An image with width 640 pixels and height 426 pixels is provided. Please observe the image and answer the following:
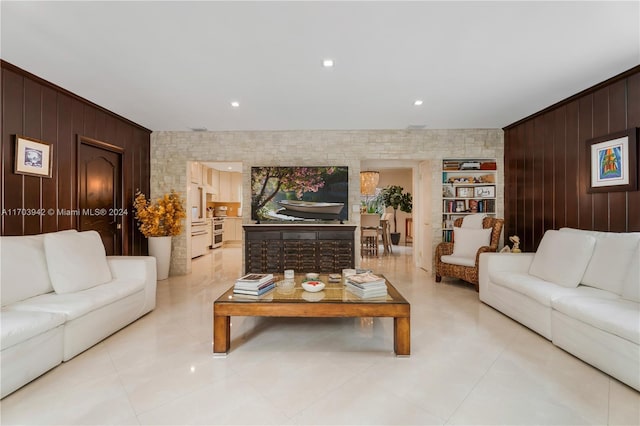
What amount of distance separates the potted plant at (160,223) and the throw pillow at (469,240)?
4.34 metres

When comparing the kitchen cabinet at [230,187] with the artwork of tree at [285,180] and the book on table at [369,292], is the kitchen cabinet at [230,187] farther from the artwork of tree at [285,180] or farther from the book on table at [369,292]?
the book on table at [369,292]

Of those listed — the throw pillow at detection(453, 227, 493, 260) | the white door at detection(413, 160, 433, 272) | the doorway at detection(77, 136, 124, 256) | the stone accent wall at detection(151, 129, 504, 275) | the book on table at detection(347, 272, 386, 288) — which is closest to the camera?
the book on table at detection(347, 272, 386, 288)

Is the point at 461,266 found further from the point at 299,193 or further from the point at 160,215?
the point at 160,215

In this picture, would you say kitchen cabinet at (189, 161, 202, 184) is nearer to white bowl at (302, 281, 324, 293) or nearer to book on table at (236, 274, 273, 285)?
book on table at (236, 274, 273, 285)

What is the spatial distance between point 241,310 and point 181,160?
12.3 feet

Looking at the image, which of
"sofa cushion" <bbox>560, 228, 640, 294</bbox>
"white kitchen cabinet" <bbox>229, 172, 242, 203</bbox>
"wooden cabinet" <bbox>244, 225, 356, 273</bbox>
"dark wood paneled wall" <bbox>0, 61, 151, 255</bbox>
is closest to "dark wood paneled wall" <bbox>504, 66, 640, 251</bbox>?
"sofa cushion" <bbox>560, 228, 640, 294</bbox>

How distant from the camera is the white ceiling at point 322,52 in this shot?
209 centimetres

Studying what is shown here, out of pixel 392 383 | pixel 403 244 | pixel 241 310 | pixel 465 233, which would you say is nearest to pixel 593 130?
pixel 465 233

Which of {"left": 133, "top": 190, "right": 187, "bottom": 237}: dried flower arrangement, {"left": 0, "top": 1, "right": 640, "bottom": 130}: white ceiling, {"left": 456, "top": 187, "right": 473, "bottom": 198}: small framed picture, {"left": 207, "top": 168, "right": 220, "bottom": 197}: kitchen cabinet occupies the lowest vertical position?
{"left": 133, "top": 190, "right": 187, "bottom": 237}: dried flower arrangement

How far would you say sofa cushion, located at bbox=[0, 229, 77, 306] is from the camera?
2334 mm

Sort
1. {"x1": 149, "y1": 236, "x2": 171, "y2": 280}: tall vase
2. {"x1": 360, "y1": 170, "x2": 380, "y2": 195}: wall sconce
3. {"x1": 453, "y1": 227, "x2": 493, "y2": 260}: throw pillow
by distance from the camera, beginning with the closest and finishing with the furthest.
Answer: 1. {"x1": 453, "y1": 227, "x2": 493, "y2": 260}: throw pillow
2. {"x1": 149, "y1": 236, "x2": 171, "y2": 280}: tall vase
3. {"x1": 360, "y1": 170, "x2": 380, "y2": 195}: wall sconce

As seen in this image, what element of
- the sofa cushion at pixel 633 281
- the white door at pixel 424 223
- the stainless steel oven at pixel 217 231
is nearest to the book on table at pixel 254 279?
the sofa cushion at pixel 633 281

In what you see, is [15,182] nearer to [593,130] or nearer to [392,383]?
[392,383]

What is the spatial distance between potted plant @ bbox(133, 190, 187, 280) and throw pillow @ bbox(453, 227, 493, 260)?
434 cm
